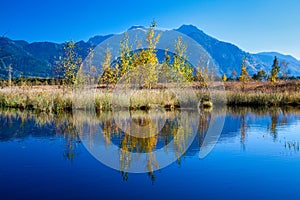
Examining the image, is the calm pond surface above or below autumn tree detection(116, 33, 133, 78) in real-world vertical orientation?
below

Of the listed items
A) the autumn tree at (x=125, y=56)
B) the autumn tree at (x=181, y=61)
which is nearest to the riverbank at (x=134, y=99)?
the autumn tree at (x=181, y=61)

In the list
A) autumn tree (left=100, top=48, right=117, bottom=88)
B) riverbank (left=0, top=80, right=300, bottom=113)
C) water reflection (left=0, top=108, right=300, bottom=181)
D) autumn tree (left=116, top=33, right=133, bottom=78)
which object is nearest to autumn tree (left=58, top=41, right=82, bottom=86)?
riverbank (left=0, top=80, right=300, bottom=113)

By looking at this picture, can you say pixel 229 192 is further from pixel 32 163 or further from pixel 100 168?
pixel 32 163

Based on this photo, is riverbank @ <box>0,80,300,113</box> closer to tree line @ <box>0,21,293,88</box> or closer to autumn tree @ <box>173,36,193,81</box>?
tree line @ <box>0,21,293,88</box>

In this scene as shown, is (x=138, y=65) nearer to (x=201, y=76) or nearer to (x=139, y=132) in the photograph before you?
(x=201, y=76)

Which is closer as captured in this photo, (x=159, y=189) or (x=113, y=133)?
(x=159, y=189)

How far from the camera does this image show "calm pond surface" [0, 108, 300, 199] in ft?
14.4

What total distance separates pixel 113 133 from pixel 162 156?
284 cm

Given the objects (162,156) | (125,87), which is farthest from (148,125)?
(125,87)

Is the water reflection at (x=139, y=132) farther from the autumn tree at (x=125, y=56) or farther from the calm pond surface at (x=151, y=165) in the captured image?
the autumn tree at (x=125, y=56)

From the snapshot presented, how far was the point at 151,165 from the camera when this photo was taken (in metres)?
5.83

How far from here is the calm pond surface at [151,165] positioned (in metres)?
4.40

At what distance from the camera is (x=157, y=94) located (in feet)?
57.0

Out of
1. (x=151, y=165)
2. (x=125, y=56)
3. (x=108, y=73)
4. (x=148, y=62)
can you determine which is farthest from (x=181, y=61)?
(x=151, y=165)
